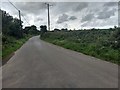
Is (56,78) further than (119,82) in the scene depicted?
Yes

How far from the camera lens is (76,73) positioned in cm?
980

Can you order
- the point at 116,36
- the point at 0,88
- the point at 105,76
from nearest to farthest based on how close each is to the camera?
the point at 0,88 → the point at 105,76 → the point at 116,36

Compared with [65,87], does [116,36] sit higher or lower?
higher

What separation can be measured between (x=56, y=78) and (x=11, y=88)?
1.85m

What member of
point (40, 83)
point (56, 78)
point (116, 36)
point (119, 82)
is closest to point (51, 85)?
point (40, 83)

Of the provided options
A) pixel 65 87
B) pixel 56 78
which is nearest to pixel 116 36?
pixel 56 78

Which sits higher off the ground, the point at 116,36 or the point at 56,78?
the point at 116,36

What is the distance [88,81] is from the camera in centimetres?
815

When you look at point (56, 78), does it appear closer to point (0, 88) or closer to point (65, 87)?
point (65, 87)

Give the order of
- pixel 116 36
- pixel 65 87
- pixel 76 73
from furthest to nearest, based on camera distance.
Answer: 1. pixel 116 36
2. pixel 76 73
3. pixel 65 87

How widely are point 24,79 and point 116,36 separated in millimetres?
11028

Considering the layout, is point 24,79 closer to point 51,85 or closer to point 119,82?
point 51,85

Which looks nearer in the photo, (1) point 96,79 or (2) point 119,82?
(2) point 119,82

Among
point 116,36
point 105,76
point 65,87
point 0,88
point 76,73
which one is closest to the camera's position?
point 65,87
